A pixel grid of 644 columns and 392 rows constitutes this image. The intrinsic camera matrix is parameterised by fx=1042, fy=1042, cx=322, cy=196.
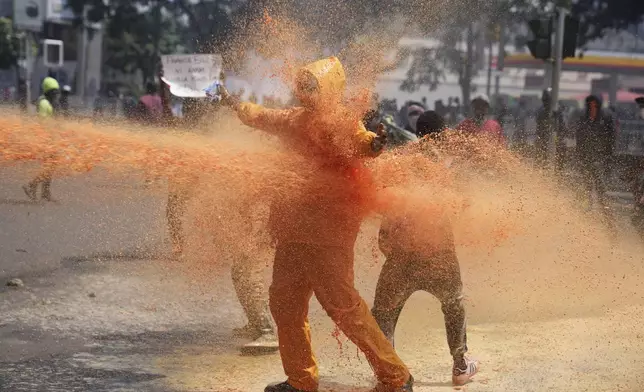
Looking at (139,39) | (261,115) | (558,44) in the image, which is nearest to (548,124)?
(558,44)

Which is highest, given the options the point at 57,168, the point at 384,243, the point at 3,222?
the point at 57,168

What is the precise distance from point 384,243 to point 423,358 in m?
0.92

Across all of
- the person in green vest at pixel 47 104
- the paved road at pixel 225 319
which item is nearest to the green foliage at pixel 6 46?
the person in green vest at pixel 47 104

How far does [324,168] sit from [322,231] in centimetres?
29

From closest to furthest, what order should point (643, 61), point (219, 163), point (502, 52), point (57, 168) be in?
point (219, 163) < point (57, 168) < point (502, 52) < point (643, 61)

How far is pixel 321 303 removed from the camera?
15.2ft

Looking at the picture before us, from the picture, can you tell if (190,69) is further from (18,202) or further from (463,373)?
(463,373)

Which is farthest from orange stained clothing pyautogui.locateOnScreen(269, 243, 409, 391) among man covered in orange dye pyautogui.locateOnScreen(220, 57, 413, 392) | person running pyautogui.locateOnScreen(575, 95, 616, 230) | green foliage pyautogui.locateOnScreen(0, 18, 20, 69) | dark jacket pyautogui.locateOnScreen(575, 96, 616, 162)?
green foliage pyautogui.locateOnScreen(0, 18, 20, 69)

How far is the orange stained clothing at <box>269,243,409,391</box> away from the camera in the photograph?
4566mm

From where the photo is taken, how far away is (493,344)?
6.17m

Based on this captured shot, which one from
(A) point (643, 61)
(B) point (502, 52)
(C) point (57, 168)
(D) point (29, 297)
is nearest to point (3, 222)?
(D) point (29, 297)

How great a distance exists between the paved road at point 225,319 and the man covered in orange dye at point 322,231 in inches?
22.2

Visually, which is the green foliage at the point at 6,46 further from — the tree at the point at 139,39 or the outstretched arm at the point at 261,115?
the outstretched arm at the point at 261,115

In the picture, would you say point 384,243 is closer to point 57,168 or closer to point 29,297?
point 57,168
